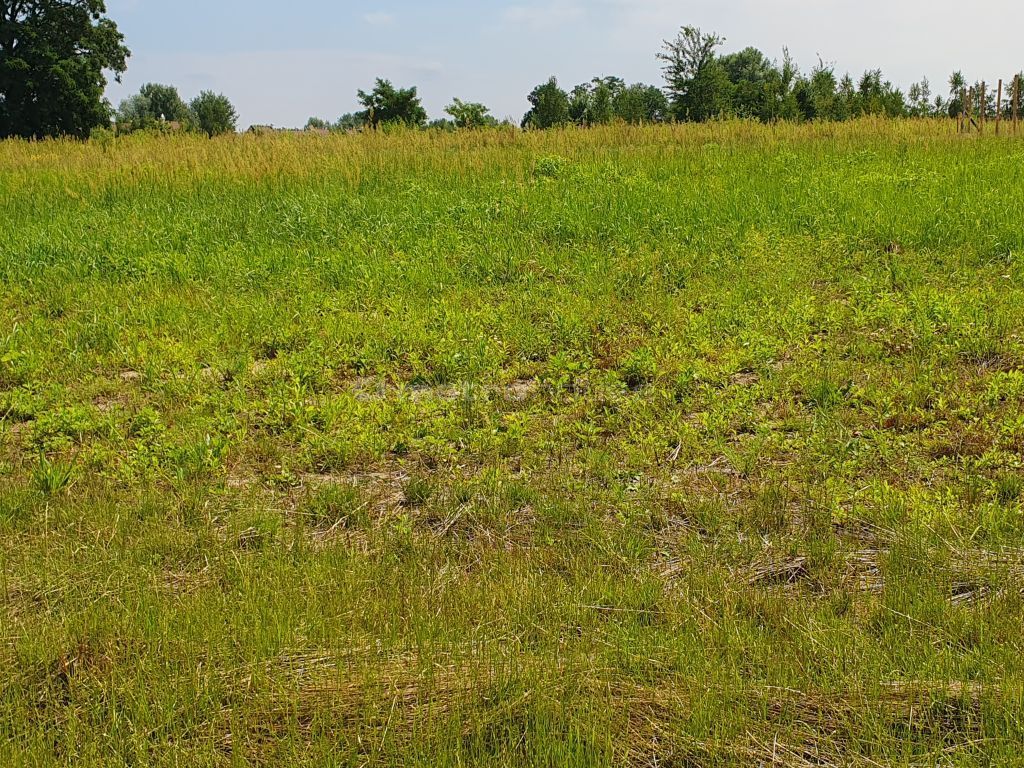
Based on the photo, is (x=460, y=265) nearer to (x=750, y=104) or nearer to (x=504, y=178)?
(x=504, y=178)

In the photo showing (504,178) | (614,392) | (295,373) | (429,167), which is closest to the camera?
(614,392)

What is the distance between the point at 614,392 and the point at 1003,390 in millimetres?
2744

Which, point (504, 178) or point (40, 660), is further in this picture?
point (504, 178)

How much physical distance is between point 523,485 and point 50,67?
52.6 meters

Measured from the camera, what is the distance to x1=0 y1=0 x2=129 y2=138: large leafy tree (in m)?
46.4

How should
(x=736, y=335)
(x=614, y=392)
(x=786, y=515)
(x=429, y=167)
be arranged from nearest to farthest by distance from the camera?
(x=786, y=515), (x=614, y=392), (x=736, y=335), (x=429, y=167)

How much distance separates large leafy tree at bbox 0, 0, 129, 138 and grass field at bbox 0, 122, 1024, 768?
141 feet

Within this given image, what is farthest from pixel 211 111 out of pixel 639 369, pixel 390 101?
pixel 639 369

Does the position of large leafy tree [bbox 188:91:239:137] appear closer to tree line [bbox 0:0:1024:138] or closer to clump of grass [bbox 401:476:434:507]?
tree line [bbox 0:0:1024:138]

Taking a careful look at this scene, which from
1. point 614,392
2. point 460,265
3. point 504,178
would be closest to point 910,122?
point 504,178

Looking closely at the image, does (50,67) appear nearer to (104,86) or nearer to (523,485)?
(104,86)

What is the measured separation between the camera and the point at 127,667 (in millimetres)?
3111

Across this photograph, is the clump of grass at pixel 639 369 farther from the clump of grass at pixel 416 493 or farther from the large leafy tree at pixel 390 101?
the large leafy tree at pixel 390 101

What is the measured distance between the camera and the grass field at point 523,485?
2857 millimetres
